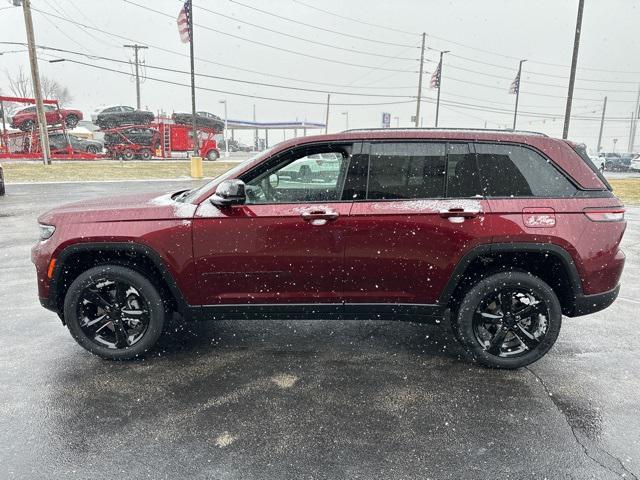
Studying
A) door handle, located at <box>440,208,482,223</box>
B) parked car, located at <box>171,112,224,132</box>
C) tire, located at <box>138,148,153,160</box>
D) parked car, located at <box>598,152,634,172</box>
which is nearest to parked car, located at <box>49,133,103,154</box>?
tire, located at <box>138,148,153,160</box>

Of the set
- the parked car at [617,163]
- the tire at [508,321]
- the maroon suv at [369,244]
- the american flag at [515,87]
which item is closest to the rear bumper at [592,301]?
the maroon suv at [369,244]

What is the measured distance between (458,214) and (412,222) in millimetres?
338

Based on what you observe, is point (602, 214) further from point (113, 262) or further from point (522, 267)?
point (113, 262)

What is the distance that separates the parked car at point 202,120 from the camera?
33.4 m

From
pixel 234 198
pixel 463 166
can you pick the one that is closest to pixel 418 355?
pixel 463 166

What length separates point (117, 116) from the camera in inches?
1184

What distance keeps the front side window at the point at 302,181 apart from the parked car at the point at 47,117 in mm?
28142

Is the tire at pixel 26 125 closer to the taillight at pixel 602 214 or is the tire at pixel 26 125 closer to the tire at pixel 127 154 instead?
the tire at pixel 127 154

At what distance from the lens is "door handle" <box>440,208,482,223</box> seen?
3.29 m

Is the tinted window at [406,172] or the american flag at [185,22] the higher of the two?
the american flag at [185,22]

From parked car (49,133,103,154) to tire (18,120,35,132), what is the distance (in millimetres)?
1347

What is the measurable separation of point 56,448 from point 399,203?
2.65 meters

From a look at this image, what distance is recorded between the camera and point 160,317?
3504 millimetres

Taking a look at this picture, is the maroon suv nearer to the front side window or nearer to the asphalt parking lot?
the front side window
